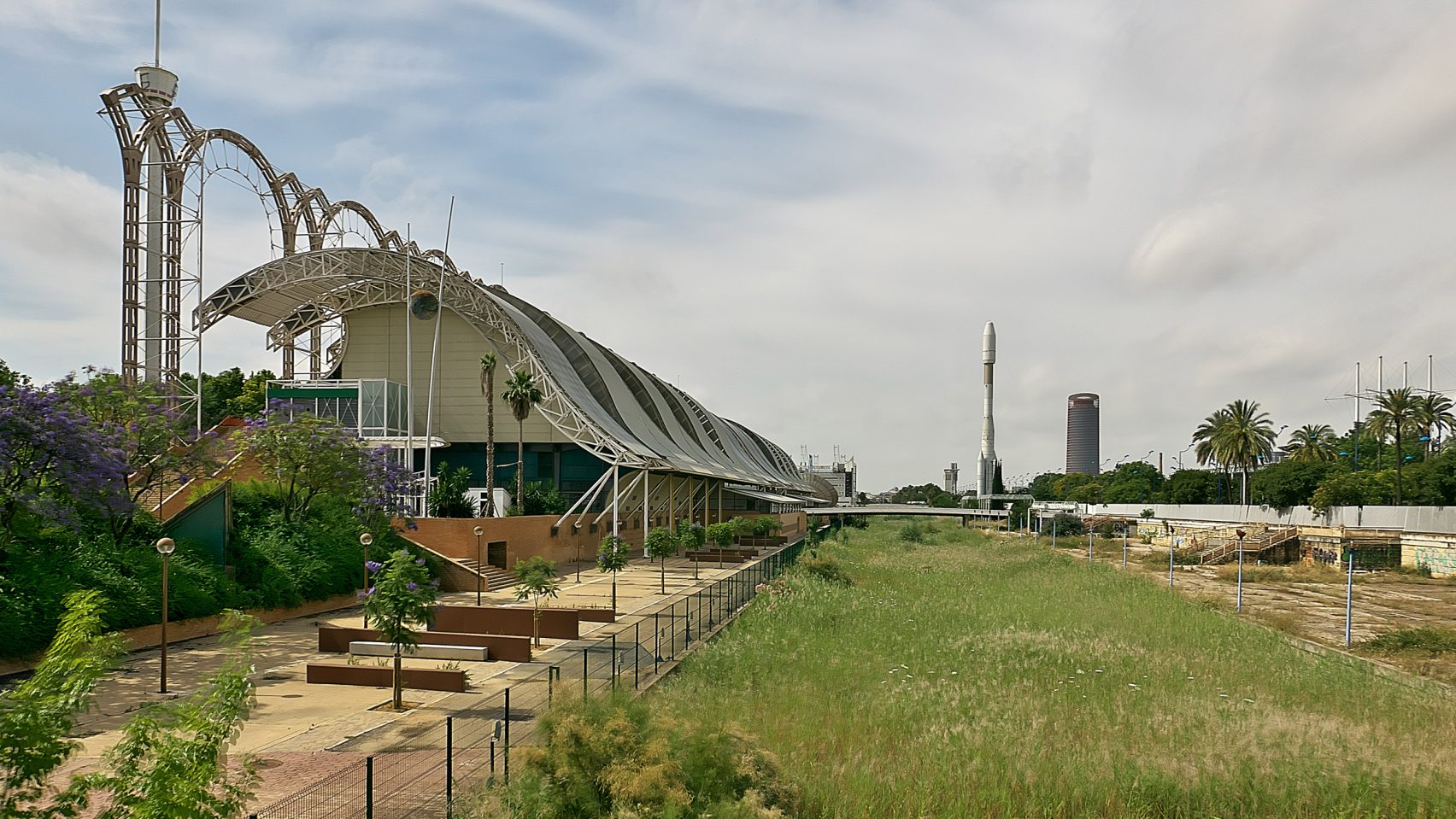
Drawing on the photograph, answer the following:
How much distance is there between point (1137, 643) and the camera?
2345 cm

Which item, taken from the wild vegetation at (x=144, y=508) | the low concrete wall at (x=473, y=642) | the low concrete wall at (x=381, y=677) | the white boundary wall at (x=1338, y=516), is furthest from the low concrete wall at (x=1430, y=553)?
the low concrete wall at (x=381, y=677)

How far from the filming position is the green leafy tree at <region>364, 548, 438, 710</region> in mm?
16344

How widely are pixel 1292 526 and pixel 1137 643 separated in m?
51.0

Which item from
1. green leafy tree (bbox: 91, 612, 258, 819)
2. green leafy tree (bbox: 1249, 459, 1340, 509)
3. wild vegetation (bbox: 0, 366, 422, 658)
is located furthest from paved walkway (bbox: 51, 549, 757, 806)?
green leafy tree (bbox: 1249, 459, 1340, 509)

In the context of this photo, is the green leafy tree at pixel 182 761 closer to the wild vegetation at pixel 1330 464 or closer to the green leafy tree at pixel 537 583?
the green leafy tree at pixel 537 583

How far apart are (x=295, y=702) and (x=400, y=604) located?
2722 mm

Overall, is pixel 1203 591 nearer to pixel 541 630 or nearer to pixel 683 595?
pixel 683 595

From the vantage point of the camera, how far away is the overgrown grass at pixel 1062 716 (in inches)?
460

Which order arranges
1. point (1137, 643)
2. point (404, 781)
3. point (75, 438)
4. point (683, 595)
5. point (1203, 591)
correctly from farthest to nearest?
point (1203, 591), point (683, 595), point (1137, 643), point (75, 438), point (404, 781)

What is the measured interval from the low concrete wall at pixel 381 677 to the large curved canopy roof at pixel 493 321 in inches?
1092

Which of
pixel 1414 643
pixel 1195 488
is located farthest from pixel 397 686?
pixel 1195 488

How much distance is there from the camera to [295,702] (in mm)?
16734

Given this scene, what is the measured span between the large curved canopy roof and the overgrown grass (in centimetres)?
2221

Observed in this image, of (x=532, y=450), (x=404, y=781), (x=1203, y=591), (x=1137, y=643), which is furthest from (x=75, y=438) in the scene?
(x=1203, y=591)
